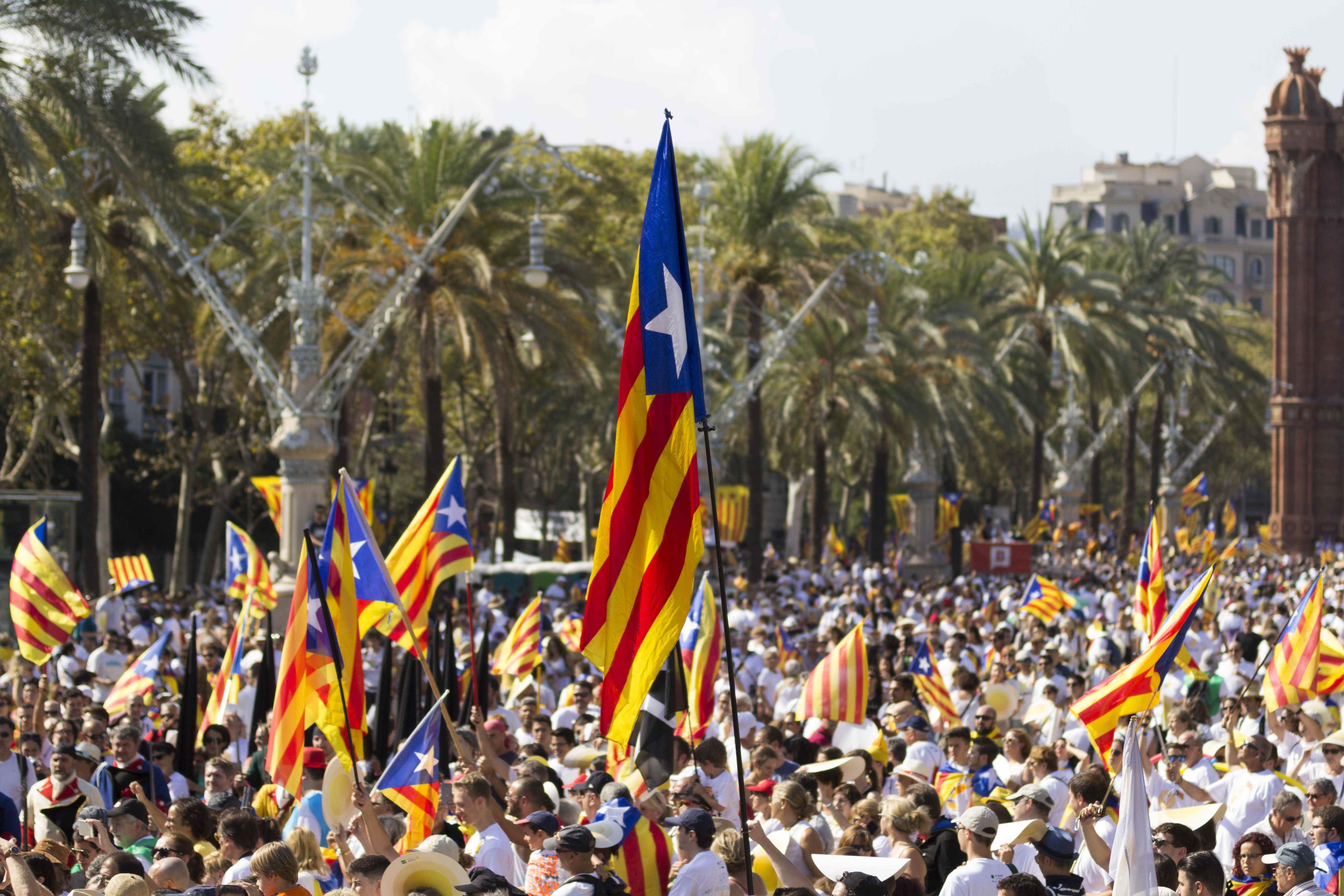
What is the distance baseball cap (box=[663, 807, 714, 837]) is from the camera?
6613 millimetres

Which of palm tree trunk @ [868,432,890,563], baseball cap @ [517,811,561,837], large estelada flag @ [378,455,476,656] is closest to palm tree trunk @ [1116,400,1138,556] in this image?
palm tree trunk @ [868,432,890,563]

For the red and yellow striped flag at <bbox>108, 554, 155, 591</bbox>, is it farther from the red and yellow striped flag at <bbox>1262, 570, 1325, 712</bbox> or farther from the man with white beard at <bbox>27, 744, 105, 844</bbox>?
the red and yellow striped flag at <bbox>1262, 570, 1325, 712</bbox>

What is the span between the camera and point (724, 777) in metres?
8.68

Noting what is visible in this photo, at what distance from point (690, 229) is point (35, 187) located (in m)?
17.8

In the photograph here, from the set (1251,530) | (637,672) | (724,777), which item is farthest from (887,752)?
(1251,530)

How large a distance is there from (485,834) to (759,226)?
988 inches

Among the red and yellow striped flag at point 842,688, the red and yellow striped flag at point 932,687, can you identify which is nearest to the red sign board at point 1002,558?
the red and yellow striped flag at point 932,687

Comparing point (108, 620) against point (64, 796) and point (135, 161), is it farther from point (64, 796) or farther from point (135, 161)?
point (64, 796)

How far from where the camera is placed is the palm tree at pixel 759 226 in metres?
31.3

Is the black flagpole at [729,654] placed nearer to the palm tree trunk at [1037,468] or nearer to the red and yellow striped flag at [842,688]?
the red and yellow striped flag at [842,688]

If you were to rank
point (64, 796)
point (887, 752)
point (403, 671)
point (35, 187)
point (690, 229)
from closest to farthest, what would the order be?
point (64, 796) → point (887, 752) → point (403, 671) → point (35, 187) → point (690, 229)

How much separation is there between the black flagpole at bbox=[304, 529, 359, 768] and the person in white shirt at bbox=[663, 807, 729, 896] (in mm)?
1540

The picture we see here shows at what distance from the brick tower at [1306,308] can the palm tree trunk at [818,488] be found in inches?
920

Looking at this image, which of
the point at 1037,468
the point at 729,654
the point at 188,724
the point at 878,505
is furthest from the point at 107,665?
the point at 1037,468
